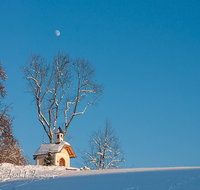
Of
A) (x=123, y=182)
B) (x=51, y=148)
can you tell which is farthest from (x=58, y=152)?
(x=123, y=182)

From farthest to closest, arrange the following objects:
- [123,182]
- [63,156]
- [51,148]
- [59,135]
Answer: [59,135] < [63,156] < [51,148] < [123,182]

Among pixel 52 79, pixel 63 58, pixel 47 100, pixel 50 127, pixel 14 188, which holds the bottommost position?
pixel 14 188

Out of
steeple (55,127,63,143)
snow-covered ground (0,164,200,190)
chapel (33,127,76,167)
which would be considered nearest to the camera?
snow-covered ground (0,164,200,190)

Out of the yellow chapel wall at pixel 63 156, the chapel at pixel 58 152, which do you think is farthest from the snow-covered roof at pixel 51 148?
the yellow chapel wall at pixel 63 156

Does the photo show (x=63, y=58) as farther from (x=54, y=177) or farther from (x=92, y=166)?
(x=54, y=177)

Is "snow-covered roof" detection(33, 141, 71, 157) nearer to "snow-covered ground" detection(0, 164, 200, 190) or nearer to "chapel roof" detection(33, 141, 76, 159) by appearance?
"chapel roof" detection(33, 141, 76, 159)

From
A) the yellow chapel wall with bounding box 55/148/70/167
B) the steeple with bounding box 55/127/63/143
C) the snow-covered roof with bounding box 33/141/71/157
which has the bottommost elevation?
the yellow chapel wall with bounding box 55/148/70/167

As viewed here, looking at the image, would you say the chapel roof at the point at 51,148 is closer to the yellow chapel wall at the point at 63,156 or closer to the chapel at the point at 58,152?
the chapel at the point at 58,152

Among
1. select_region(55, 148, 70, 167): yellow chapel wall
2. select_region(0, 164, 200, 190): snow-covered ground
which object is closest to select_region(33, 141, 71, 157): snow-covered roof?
select_region(55, 148, 70, 167): yellow chapel wall

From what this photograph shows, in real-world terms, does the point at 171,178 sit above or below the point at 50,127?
below

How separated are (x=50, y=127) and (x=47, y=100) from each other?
3392 mm

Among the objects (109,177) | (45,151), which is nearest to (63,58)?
(45,151)

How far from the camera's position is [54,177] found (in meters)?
12.4

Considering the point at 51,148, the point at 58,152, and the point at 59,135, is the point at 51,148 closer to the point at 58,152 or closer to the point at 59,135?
the point at 58,152
